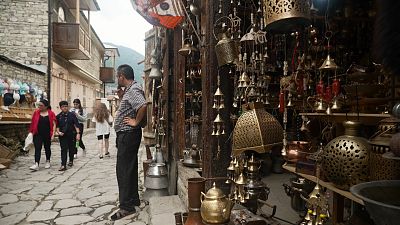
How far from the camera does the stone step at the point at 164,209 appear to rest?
4348 millimetres

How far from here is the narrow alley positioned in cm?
523

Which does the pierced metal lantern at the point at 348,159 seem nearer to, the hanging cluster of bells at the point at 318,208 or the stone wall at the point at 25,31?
the hanging cluster of bells at the point at 318,208

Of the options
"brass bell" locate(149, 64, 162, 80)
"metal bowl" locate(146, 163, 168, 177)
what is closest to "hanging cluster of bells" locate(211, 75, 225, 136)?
"metal bowl" locate(146, 163, 168, 177)

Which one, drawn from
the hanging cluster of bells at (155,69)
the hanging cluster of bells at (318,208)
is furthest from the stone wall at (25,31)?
the hanging cluster of bells at (318,208)

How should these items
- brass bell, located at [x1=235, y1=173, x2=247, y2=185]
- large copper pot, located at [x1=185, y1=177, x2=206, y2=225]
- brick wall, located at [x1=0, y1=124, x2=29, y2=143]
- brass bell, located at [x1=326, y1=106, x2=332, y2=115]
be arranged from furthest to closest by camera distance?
brick wall, located at [x1=0, y1=124, x2=29, y2=143], brass bell, located at [x1=326, y1=106, x2=332, y2=115], brass bell, located at [x1=235, y1=173, x2=247, y2=185], large copper pot, located at [x1=185, y1=177, x2=206, y2=225]

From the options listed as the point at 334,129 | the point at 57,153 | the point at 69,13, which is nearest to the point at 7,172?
the point at 57,153

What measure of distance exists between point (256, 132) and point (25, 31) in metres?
17.6

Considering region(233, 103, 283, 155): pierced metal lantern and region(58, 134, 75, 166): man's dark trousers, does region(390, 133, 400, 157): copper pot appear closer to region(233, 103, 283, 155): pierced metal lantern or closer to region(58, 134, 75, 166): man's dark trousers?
region(233, 103, 283, 155): pierced metal lantern

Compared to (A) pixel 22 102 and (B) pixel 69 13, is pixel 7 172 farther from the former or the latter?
(B) pixel 69 13

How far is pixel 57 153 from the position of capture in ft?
41.7

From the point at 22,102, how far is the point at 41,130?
5326mm

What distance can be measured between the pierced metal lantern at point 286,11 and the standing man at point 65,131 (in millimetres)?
8224

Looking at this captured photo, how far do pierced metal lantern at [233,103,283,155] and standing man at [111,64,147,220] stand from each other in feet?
7.75

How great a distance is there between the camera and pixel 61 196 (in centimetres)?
655
